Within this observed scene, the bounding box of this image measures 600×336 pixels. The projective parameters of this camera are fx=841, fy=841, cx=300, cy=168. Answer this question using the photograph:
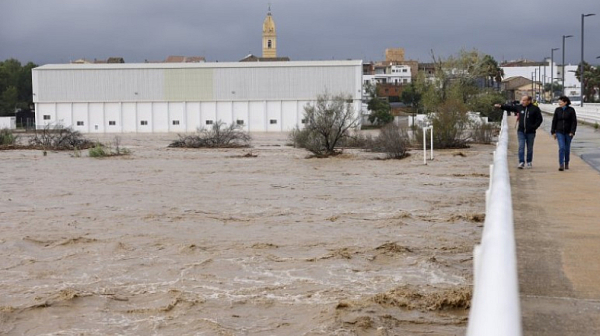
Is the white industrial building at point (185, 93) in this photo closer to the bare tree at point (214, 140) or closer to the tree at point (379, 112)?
the tree at point (379, 112)

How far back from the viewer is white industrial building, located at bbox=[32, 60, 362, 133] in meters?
81.8

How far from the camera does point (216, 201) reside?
22203 mm

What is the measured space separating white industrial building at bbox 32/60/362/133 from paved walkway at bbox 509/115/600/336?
6506 centimetres

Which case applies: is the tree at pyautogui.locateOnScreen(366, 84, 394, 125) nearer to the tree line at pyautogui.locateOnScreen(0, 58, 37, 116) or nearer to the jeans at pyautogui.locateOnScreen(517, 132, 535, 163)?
the tree line at pyautogui.locateOnScreen(0, 58, 37, 116)

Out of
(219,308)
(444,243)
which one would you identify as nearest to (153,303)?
(219,308)

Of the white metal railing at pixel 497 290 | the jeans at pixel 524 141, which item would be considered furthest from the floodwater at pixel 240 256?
the white metal railing at pixel 497 290

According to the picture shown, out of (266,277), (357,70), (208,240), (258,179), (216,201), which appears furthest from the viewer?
(357,70)

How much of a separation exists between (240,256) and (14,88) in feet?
314

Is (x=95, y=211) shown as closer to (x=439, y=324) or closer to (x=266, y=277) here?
(x=266, y=277)

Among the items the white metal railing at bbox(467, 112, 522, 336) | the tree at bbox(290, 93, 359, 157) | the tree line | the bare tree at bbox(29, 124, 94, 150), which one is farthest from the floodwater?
the tree line

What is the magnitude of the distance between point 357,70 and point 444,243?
67.3 m

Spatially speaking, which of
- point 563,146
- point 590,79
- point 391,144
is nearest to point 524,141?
point 563,146

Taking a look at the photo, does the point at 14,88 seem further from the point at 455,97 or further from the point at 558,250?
the point at 558,250

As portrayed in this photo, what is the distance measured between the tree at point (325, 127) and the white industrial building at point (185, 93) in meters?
36.1
